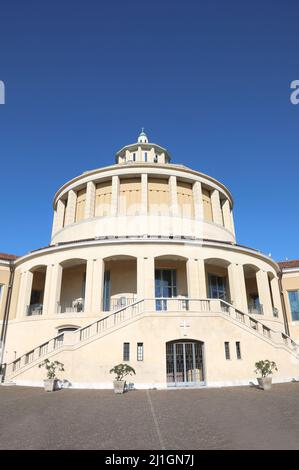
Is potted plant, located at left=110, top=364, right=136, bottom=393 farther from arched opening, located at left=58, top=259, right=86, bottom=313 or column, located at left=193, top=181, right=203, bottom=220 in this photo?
column, located at left=193, top=181, right=203, bottom=220

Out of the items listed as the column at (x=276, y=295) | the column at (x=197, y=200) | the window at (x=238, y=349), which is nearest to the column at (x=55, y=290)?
the window at (x=238, y=349)

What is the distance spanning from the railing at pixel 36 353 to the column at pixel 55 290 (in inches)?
127

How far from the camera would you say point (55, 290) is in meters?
20.9

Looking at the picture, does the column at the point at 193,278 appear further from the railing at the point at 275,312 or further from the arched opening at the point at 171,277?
the railing at the point at 275,312

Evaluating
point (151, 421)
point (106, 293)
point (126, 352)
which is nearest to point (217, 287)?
point (106, 293)

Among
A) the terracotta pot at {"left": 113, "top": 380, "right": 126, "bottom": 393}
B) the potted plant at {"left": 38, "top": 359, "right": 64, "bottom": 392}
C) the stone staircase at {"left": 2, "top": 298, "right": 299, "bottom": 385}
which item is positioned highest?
the stone staircase at {"left": 2, "top": 298, "right": 299, "bottom": 385}

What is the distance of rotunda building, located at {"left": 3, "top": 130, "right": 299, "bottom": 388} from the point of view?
51.0ft

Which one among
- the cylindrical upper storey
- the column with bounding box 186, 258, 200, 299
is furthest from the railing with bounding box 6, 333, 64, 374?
the cylindrical upper storey

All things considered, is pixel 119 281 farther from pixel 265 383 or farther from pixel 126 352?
pixel 265 383

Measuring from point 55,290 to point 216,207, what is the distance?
1844 cm

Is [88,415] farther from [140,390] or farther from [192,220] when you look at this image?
[192,220]

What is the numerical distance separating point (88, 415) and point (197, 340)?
834 centimetres

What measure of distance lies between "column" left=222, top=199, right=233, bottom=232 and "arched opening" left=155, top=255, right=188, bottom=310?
11.9m
